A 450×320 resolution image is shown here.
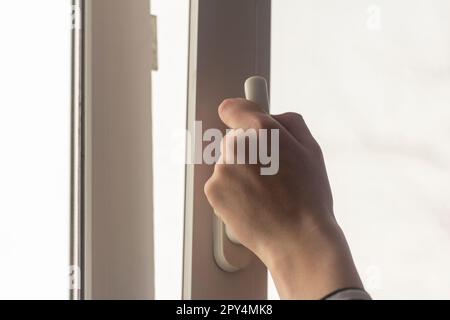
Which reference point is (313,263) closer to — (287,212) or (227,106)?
(287,212)

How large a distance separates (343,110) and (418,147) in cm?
11

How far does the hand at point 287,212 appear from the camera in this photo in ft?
1.42

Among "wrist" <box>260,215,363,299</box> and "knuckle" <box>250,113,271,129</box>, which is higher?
"knuckle" <box>250,113,271,129</box>

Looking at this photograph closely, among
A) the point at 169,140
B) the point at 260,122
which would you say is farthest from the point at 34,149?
the point at 260,122

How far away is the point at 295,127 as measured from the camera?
1.74ft

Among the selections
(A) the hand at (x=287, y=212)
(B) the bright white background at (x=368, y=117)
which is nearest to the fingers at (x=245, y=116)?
(A) the hand at (x=287, y=212)

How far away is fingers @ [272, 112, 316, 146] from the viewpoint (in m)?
0.53

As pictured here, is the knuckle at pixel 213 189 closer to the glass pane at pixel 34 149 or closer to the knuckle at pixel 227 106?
the knuckle at pixel 227 106

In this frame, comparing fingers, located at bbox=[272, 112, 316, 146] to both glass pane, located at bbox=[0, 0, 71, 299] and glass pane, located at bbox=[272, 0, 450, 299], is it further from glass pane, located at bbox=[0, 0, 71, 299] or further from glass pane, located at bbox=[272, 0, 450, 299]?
glass pane, located at bbox=[0, 0, 71, 299]

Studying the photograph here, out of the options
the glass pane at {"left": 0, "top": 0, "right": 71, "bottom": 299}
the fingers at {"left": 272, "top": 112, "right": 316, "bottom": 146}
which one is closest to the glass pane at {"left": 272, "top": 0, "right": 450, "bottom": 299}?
the fingers at {"left": 272, "top": 112, "right": 316, "bottom": 146}

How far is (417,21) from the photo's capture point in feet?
2.06

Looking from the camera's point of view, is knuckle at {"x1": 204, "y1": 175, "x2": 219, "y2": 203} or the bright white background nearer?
knuckle at {"x1": 204, "y1": 175, "x2": 219, "y2": 203}
